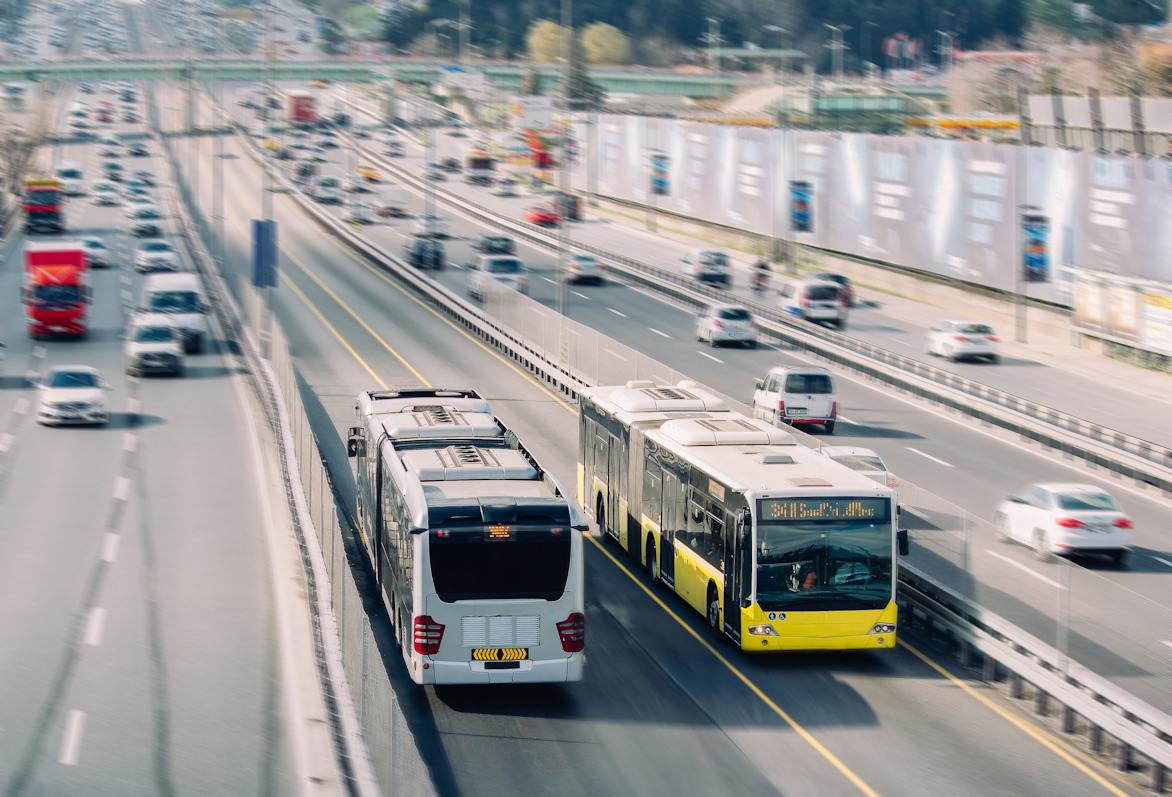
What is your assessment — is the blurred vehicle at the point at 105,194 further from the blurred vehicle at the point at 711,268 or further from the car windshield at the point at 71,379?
the car windshield at the point at 71,379

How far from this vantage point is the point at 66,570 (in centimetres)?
2328

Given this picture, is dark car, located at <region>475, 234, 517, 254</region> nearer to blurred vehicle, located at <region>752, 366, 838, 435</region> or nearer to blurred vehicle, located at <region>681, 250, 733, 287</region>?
blurred vehicle, located at <region>681, 250, 733, 287</region>

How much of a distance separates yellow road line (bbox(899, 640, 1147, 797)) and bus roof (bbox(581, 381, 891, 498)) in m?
2.81

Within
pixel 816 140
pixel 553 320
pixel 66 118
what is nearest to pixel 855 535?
pixel 553 320

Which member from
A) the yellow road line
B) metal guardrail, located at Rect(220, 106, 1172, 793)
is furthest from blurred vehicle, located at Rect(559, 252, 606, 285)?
the yellow road line

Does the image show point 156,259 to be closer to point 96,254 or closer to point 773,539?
point 96,254

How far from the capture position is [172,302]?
49.2m

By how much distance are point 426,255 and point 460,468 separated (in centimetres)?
5376

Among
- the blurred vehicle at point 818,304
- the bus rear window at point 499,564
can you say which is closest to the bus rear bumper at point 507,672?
the bus rear window at point 499,564

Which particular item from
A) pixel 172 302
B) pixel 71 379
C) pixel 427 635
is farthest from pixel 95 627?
pixel 172 302

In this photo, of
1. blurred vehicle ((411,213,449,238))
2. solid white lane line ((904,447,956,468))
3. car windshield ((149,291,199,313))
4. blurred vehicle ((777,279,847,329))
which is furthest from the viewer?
blurred vehicle ((411,213,449,238))

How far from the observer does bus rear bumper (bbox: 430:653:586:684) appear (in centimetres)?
1655

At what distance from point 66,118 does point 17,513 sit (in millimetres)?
159931

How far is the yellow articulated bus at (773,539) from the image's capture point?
60.7ft
